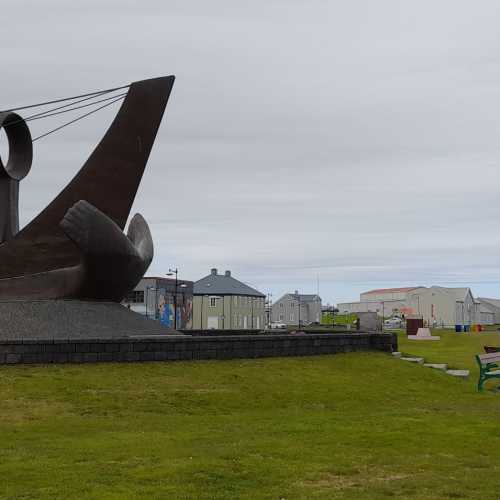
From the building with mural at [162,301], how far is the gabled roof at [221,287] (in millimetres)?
5055

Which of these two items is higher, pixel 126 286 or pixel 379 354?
pixel 126 286

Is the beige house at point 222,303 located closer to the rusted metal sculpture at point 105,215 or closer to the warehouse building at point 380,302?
the warehouse building at point 380,302

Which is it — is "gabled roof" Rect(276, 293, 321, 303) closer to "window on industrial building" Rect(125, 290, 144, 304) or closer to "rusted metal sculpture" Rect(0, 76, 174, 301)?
"window on industrial building" Rect(125, 290, 144, 304)

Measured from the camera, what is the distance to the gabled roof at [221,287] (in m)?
73.9

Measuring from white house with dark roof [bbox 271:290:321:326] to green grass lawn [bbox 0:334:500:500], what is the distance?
88.8m

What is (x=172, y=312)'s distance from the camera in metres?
65.8

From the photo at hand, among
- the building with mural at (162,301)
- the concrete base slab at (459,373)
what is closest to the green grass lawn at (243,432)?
the concrete base slab at (459,373)

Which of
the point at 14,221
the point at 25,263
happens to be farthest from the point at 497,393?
Result: the point at 14,221

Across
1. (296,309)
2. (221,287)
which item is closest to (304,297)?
(296,309)

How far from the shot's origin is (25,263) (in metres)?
16.8

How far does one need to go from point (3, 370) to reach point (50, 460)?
18.7 feet

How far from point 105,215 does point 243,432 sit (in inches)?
316

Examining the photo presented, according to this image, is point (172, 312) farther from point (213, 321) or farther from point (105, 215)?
point (105, 215)

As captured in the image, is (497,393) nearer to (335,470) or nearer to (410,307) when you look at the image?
(335,470)
